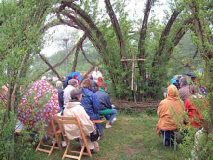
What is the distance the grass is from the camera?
14.0 ft

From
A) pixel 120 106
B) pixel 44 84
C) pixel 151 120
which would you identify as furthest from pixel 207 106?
pixel 120 106

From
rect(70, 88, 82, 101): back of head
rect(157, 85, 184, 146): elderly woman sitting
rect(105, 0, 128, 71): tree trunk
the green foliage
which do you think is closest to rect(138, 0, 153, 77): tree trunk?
rect(105, 0, 128, 71): tree trunk

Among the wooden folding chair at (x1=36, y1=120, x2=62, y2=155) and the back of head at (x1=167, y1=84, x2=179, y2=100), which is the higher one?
the back of head at (x1=167, y1=84, x2=179, y2=100)

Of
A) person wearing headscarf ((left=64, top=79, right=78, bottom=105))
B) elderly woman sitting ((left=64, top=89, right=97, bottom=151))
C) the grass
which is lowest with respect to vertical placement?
the grass

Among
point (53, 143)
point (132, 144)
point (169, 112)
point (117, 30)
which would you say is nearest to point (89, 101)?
point (53, 143)

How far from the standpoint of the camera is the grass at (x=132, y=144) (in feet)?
14.0

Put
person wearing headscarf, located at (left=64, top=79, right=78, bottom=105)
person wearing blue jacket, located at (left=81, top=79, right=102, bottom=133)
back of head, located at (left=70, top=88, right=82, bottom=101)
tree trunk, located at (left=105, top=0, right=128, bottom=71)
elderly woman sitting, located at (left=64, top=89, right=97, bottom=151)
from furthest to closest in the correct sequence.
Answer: tree trunk, located at (left=105, top=0, right=128, bottom=71)
person wearing headscarf, located at (left=64, top=79, right=78, bottom=105)
person wearing blue jacket, located at (left=81, top=79, right=102, bottom=133)
back of head, located at (left=70, top=88, right=82, bottom=101)
elderly woman sitting, located at (left=64, top=89, right=97, bottom=151)

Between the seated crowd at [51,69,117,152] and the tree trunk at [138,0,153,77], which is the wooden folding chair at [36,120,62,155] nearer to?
the seated crowd at [51,69,117,152]

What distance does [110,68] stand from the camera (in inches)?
308

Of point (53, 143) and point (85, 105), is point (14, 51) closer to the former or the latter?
point (85, 105)

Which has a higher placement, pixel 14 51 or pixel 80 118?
pixel 14 51

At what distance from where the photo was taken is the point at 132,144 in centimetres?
498

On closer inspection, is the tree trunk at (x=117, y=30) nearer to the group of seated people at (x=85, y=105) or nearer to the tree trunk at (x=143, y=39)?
the tree trunk at (x=143, y=39)

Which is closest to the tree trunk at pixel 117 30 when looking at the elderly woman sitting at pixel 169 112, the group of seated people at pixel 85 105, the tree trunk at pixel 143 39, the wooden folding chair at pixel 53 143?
the tree trunk at pixel 143 39
